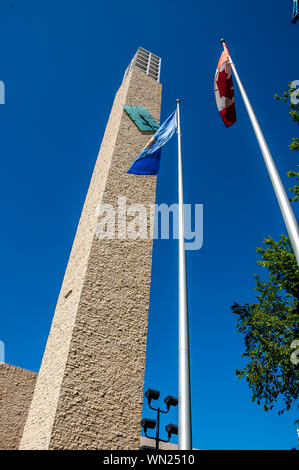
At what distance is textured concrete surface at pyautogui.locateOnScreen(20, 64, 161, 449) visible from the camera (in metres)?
7.63

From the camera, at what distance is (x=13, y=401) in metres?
14.7

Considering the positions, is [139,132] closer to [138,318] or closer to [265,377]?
[138,318]

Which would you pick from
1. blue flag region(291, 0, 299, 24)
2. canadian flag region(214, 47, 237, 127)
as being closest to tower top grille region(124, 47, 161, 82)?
blue flag region(291, 0, 299, 24)

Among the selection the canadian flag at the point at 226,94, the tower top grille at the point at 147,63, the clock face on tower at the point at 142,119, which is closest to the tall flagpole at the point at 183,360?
the canadian flag at the point at 226,94

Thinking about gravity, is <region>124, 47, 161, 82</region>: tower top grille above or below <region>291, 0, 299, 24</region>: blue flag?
above

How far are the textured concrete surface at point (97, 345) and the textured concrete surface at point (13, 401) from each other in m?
6.46

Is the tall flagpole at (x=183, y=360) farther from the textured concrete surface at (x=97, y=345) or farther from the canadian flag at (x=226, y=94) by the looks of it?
the textured concrete surface at (x=97, y=345)

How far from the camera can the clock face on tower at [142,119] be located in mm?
15227

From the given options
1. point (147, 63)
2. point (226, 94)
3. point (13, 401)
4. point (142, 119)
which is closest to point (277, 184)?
point (226, 94)

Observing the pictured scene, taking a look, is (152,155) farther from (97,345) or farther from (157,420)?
(157,420)

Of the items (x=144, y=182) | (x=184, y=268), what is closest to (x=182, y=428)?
(x=184, y=268)

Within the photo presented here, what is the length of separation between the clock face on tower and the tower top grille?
6.16m

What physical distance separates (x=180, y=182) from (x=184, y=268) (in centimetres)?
211

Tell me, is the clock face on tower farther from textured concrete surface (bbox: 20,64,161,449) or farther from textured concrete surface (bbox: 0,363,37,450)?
textured concrete surface (bbox: 0,363,37,450)
